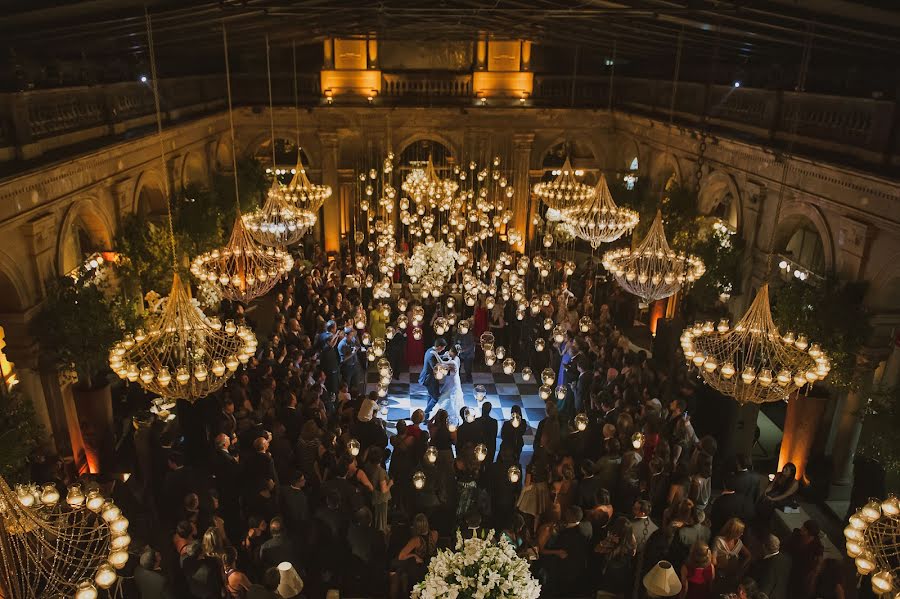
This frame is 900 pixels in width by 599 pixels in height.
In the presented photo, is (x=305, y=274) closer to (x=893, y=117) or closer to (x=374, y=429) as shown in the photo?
(x=374, y=429)

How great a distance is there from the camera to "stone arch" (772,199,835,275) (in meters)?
9.50

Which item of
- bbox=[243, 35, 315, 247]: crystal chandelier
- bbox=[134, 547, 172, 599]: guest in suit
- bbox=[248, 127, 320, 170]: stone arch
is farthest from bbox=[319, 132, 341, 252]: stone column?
bbox=[134, 547, 172, 599]: guest in suit

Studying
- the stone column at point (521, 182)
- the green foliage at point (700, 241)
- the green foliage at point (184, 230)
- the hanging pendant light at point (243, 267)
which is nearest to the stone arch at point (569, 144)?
the stone column at point (521, 182)

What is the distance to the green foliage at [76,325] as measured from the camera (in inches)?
338

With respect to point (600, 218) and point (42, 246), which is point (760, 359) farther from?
point (42, 246)

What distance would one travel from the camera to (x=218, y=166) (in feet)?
54.9

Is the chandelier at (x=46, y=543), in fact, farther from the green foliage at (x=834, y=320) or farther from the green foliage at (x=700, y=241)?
the green foliage at (x=700, y=241)

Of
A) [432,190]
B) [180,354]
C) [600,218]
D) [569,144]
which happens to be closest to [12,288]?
[180,354]

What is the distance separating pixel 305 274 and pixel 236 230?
5.86m

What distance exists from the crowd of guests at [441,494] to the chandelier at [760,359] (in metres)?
1.28

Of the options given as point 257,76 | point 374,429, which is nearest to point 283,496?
point 374,429

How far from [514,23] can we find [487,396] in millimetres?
7109

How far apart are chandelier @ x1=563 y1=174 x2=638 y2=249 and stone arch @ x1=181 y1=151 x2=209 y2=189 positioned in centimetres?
772

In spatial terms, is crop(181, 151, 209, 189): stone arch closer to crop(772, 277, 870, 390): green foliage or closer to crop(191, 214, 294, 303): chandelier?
crop(191, 214, 294, 303): chandelier
